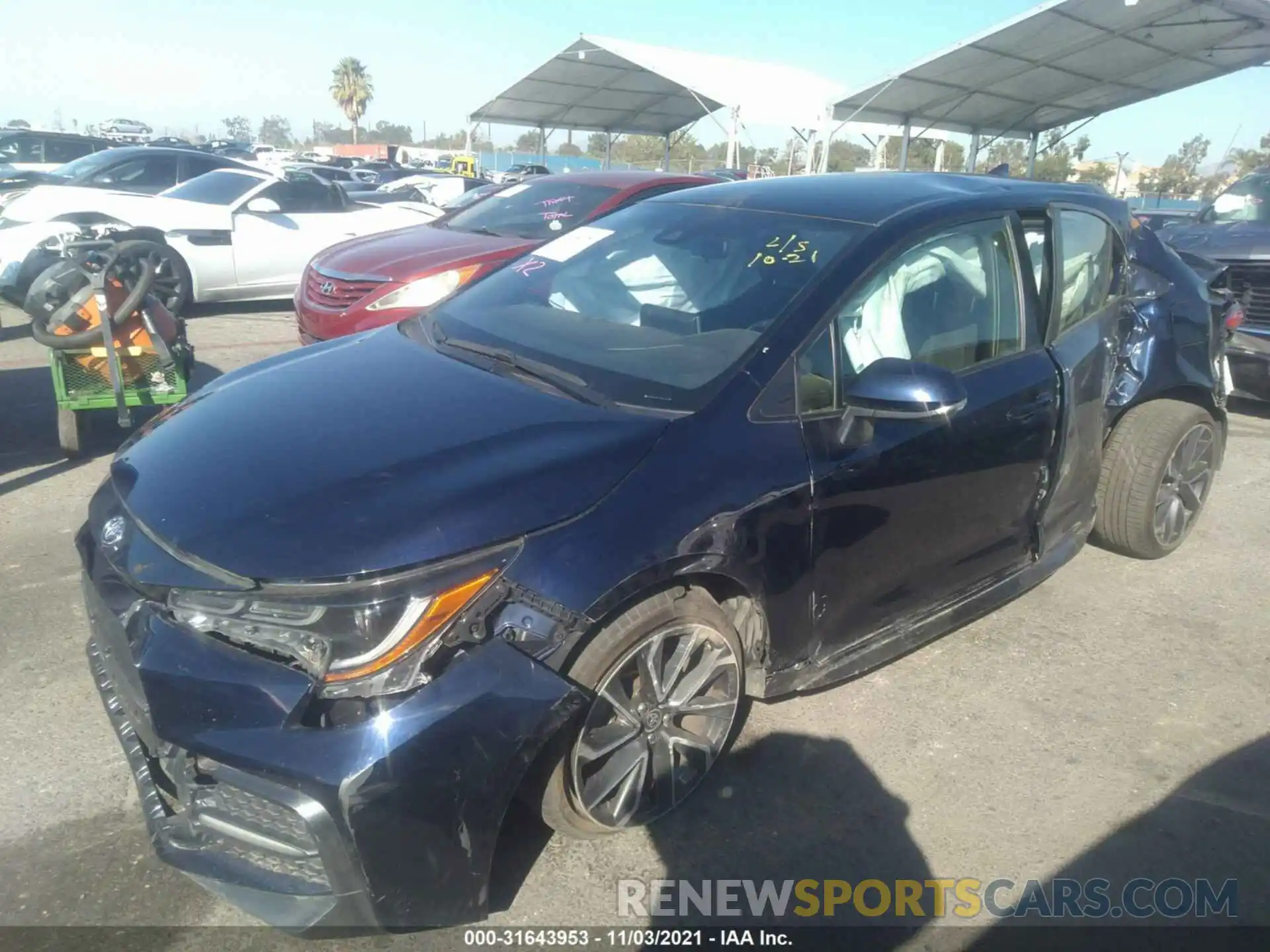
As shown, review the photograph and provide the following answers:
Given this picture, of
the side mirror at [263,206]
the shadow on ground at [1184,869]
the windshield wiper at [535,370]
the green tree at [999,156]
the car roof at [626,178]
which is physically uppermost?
the green tree at [999,156]

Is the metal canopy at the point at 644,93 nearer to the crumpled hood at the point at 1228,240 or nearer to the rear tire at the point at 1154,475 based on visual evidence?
the crumpled hood at the point at 1228,240

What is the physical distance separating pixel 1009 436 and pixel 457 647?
2.14 m

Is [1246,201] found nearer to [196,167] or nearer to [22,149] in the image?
[196,167]

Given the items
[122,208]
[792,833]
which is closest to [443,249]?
[122,208]

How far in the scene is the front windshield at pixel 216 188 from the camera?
9836mm

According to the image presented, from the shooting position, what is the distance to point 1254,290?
7238mm

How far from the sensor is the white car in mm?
9375

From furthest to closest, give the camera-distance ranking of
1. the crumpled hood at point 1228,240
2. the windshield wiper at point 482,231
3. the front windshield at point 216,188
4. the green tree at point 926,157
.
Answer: the green tree at point 926,157 → the front windshield at point 216,188 → the windshield wiper at point 482,231 → the crumpled hood at point 1228,240

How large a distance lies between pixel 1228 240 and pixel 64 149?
17.1 metres

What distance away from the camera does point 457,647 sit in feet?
7.00

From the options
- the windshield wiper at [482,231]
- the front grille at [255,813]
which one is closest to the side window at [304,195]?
the windshield wiper at [482,231]

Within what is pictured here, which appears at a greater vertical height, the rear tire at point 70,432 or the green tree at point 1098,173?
the green tree at point 1098,173

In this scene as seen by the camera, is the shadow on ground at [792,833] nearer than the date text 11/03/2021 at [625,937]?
No

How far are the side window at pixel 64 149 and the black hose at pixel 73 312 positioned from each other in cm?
1298
